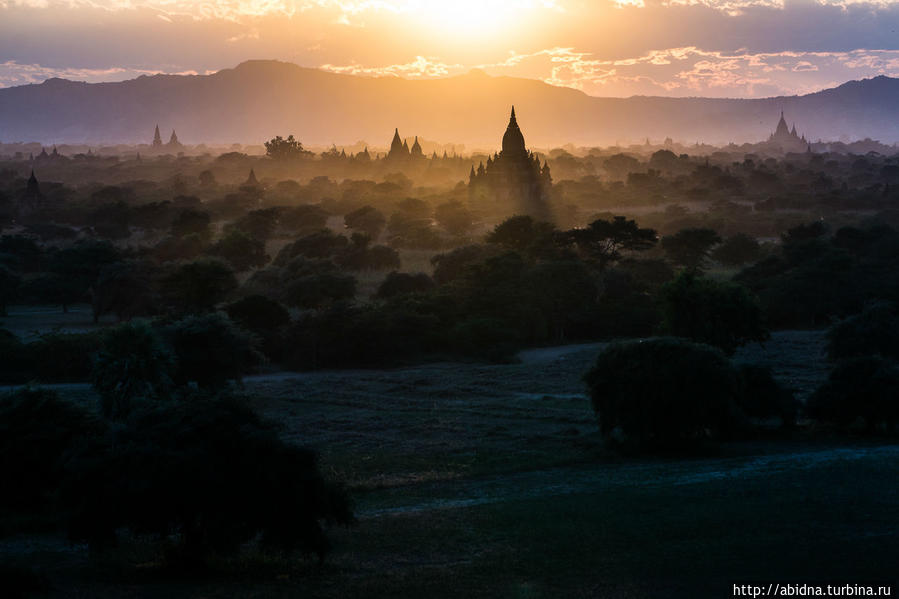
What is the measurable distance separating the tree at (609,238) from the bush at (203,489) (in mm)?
46629

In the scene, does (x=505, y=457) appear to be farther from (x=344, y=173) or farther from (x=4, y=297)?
(x=344, y=173)

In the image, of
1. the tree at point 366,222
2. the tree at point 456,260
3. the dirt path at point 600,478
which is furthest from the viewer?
the tree at point 366,222

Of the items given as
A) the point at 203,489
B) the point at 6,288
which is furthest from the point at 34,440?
the point at 6,288

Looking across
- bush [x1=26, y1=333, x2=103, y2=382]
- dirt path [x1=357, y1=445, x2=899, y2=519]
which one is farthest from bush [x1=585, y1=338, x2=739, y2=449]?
bush [x1=26, y1=333, x2=103, y2=382]

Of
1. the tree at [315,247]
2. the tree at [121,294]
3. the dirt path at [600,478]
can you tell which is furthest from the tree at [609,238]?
the dirt path at [600,478]

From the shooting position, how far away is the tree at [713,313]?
3759 centimetres

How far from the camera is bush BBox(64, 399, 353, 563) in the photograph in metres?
15.4

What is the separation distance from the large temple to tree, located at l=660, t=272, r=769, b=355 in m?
56.5

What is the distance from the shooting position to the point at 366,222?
87062 millimetres

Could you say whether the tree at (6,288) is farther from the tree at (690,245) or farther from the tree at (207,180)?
the tree at (207,180)

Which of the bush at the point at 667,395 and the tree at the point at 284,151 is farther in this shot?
the tree at the point at 284,151

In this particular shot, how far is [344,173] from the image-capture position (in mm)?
160000

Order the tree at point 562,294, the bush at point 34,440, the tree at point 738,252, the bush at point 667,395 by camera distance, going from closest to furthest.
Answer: the bush at point 34,440 → the bush at point 667,395 → the tree at point 562,294 → the tree at point 738,252

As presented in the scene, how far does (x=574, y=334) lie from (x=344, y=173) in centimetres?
11370
